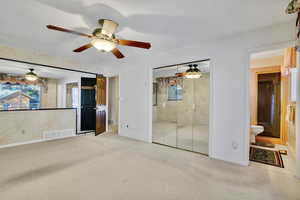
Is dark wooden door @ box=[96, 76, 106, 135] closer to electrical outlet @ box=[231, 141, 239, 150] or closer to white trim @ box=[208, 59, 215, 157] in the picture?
white trim @ box=[208, 59, 215, 157]

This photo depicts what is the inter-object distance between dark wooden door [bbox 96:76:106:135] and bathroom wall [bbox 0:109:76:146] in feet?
2.60

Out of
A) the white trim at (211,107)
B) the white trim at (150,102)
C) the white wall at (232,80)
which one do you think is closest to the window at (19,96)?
the white trim at (150,102)

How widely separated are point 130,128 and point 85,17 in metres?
3.09

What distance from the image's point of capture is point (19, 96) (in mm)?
3512

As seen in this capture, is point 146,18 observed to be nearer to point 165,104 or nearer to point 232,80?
point 232,80

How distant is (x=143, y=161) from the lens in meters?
2.55

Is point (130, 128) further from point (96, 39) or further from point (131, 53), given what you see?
point (96, 39)

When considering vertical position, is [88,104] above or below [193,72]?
below

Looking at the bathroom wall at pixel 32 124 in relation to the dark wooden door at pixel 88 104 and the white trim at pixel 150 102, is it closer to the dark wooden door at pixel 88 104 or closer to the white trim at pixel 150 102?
the dark wooden door at pixel 88 104

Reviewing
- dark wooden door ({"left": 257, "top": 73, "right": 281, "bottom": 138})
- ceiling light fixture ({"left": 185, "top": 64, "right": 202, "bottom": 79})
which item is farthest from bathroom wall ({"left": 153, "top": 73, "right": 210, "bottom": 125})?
dark wooden door ({"left": 257, "top": 73, "right": 281, "bottom": 138})

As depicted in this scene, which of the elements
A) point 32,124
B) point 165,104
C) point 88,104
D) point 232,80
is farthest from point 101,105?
point 232,80

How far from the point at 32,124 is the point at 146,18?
4.03 metres

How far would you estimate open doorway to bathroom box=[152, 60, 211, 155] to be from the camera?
3142 mm

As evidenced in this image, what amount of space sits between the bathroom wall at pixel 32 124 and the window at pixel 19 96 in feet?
0.55
